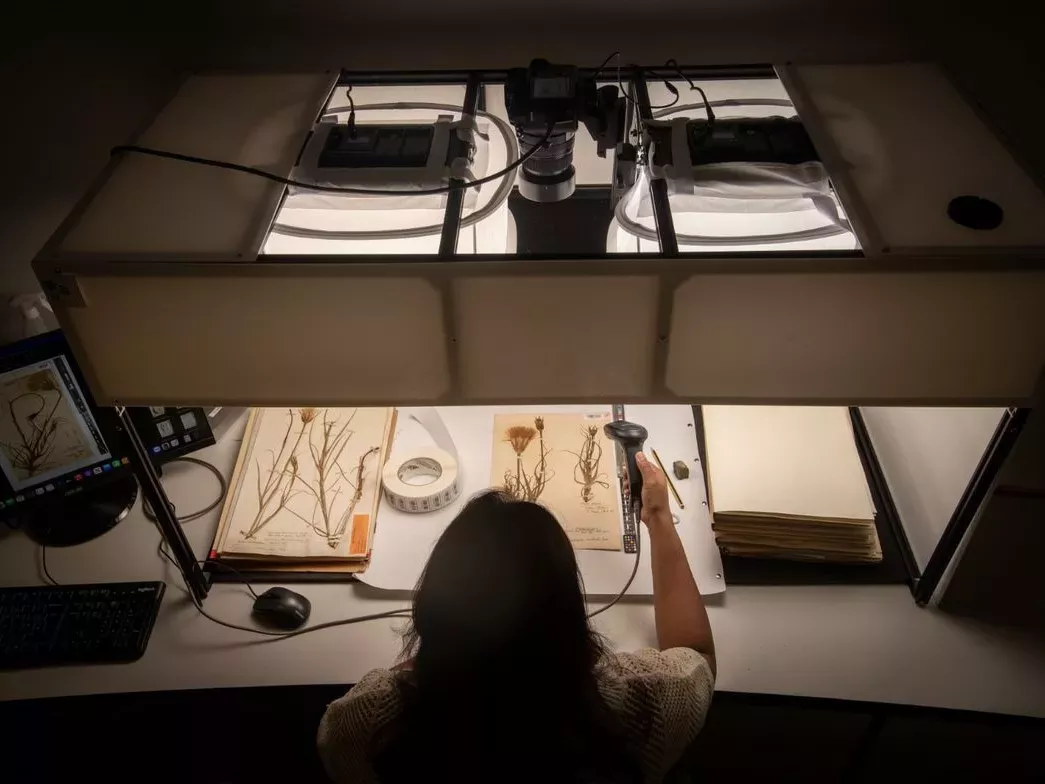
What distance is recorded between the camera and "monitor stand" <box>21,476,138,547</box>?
142 cm

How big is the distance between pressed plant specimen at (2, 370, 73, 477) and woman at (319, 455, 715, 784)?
74 cm

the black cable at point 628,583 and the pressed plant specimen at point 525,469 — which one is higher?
the pressed plant specimen at point 525,469

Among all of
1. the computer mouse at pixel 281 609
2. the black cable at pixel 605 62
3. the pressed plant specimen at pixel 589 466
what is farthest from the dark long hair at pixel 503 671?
the black cable at pixel 605 62

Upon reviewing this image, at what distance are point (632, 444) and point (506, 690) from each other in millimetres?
615

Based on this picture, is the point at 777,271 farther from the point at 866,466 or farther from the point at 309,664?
the point at 309,664

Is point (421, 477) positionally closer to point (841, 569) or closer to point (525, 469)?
point (525, 469)

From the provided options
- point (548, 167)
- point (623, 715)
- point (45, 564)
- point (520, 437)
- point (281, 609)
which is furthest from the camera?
point (520, 437)

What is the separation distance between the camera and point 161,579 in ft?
4.47

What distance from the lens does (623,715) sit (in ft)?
3.29

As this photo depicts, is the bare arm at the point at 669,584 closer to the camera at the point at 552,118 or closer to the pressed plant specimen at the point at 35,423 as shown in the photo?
the camera at the point at 552,118

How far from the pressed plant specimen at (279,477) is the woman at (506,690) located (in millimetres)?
483

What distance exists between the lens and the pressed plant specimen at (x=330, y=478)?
1389 mm

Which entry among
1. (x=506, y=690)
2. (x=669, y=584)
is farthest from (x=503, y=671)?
(x=669, y=584)

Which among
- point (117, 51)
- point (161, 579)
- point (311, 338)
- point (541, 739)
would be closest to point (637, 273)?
point (311, 338)
